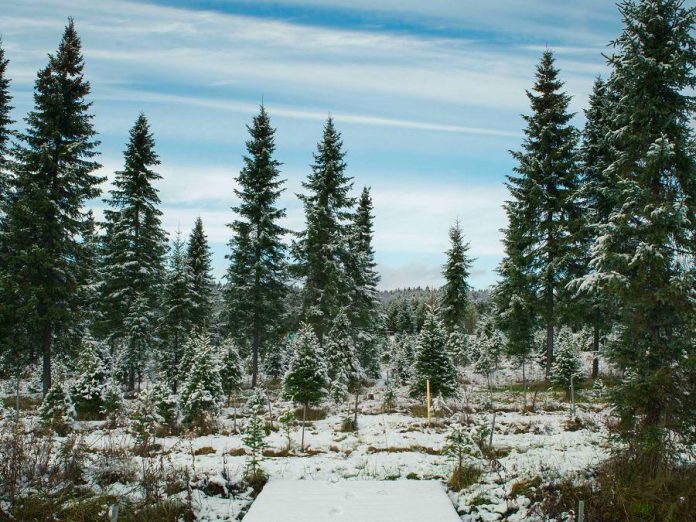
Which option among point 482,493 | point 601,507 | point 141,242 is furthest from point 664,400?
point 141,242

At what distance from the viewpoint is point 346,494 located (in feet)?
25.5

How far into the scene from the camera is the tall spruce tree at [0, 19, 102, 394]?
19.2m

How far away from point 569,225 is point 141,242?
24.3 metres

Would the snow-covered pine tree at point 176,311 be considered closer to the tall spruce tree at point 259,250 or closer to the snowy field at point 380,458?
the tall spruce tree at point 259,250

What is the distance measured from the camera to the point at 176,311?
27.4m

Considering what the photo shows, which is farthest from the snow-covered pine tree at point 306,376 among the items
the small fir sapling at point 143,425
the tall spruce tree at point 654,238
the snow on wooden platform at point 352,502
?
the tall spruce tree at point 654,238

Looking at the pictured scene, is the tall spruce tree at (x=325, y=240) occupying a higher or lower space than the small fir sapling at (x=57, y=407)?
higher

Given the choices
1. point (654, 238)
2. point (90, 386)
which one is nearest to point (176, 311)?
point (90, 386)

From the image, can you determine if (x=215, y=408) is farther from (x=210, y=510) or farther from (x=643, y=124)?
(x=643, y=124)

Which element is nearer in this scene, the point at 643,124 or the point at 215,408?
the point at 643,124

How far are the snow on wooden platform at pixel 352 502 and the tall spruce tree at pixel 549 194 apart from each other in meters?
17.8

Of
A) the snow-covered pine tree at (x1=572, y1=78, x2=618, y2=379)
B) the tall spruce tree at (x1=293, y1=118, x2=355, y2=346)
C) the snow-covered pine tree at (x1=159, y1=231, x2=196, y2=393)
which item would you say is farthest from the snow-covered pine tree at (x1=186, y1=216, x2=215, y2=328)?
the snow-covered pine tree at (x1=572, y1=78, x2=618, y2=379)

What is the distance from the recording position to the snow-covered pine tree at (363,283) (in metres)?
27.7

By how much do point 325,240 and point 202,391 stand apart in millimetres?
13005
